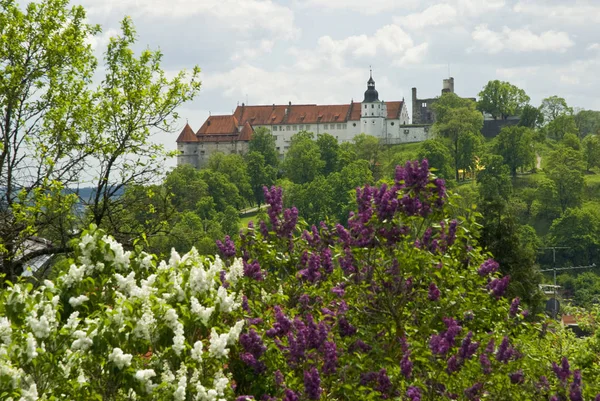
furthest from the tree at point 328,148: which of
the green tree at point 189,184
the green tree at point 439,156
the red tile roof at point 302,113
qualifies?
the green tree at point 189,184

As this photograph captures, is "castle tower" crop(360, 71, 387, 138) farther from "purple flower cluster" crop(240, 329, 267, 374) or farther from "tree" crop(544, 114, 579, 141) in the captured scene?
"purple flower cluster" crop(240, 329, 267, 374)

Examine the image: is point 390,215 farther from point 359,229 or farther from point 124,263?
point 124,263

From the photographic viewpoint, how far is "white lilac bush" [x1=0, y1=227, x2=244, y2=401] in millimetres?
6309

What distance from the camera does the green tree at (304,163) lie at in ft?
422

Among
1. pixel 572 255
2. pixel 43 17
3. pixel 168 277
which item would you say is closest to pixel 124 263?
pixel 168 277

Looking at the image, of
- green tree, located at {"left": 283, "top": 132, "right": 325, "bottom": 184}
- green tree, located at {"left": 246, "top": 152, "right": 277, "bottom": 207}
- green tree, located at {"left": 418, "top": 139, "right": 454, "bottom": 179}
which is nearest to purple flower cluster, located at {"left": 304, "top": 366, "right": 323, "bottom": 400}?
green tree, located at {"left": 418, "top": 139, "right": 454, "bottom": 179}

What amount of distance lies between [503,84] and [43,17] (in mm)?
132609

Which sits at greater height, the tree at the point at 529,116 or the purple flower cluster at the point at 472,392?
the tree at the point at 529,116

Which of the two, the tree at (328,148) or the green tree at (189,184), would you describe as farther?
the tree at (328,148)

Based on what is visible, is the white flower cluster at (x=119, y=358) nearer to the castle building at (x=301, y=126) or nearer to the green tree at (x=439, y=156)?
the green tree at (x=439, y=156)

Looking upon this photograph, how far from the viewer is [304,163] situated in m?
129

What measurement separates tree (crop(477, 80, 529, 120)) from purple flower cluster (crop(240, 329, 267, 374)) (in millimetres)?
139363

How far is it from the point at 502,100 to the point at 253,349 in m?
141

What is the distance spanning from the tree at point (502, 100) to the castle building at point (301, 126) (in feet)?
34.0
